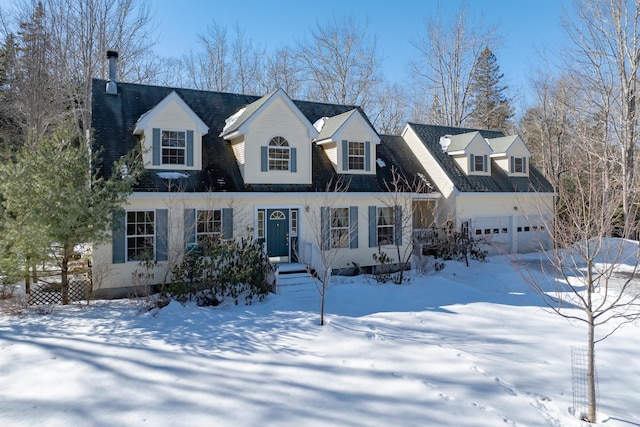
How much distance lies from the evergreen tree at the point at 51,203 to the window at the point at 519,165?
717 inches

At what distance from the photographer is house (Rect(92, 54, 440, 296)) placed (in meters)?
11.5

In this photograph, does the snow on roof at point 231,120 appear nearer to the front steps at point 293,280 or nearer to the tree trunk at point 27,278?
the front steps at point 293,280

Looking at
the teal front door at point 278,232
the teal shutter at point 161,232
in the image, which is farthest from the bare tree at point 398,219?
the teal shutter at point 161,232

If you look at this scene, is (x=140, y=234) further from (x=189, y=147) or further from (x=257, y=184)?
(x=257, y=184)

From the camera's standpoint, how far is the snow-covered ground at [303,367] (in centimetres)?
493

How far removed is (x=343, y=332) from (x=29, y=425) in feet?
17.3

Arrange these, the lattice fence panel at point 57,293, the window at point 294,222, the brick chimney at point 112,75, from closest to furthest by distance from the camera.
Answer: the lattice fence panel at point 57,293 → the window at point 294,222 → the brick chimney at point 112,75

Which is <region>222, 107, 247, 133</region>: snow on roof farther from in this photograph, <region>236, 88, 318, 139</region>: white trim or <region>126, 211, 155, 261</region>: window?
<region>126, 211, 155, 261</region>: window

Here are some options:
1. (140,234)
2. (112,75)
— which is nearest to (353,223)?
(140,234)

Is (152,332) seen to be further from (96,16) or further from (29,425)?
(96,16)

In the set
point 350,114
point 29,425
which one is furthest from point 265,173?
point 29,425

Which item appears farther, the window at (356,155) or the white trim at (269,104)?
the window at (356,155)

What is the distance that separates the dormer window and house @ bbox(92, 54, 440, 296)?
12.0ft

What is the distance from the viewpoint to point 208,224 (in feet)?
39.4
